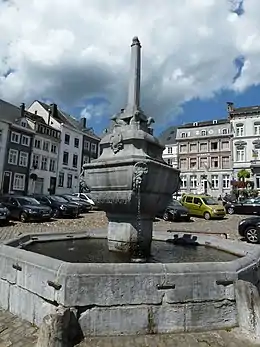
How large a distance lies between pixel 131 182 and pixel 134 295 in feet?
7.95

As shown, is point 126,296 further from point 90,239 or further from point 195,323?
point 90,239

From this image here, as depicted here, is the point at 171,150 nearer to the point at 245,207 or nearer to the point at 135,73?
the point at 245,207

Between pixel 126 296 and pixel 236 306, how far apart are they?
1.69 m

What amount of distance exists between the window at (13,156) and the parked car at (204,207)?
30.3 metres

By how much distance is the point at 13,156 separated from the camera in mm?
47938

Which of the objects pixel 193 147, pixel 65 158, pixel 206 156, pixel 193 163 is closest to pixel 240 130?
pixel 206 156

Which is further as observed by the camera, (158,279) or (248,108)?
(248,108)

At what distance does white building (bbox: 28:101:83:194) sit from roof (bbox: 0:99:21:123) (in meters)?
7.63

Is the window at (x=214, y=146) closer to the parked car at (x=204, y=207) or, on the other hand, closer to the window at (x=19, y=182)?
the window at (x=19, y=182)

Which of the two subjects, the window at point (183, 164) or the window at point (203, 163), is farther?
the window at point (183, 164)

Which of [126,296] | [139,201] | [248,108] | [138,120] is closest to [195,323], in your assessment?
[126,296]

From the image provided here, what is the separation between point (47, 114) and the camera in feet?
191

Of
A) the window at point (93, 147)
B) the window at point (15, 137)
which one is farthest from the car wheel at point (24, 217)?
the window at point (93, 147)

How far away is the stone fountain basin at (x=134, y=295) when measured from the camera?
4254 mm
